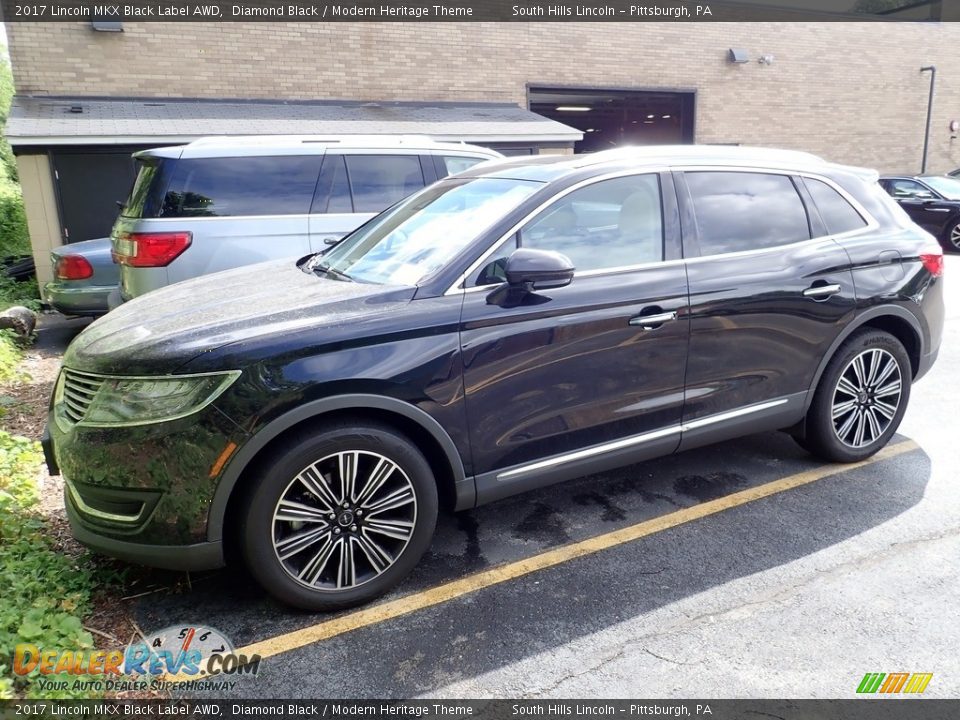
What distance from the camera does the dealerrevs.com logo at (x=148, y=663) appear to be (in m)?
2.52

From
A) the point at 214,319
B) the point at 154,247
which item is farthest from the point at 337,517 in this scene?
the point at 154,247

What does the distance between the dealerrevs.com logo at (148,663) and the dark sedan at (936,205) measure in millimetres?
15289

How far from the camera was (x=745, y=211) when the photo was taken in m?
3.98

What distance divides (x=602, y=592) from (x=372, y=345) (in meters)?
1.49

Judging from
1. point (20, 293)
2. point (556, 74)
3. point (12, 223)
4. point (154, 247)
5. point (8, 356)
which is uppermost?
point (556, 74)

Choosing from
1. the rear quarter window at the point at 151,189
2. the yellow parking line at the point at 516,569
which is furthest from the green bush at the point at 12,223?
the yellow parking line at the point at 516,569

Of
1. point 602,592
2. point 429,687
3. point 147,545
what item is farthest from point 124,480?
point 602,592

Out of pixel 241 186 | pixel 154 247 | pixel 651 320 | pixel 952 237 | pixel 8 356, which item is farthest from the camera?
pixel 952 237

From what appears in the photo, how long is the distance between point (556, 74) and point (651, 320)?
46.2ft

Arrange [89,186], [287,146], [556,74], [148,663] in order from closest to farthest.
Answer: [148,663] < [287,146] < [89,186] < [556,74]

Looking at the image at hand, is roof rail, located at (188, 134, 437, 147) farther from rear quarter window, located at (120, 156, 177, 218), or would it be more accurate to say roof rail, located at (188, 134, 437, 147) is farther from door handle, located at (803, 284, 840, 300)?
door handle, located at (803, 284, 840, 300)

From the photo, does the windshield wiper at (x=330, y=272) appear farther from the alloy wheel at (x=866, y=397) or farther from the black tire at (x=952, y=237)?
the black tire at (x=952, y=237)

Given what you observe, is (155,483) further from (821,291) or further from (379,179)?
(379,179)

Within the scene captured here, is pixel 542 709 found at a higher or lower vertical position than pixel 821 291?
lower
